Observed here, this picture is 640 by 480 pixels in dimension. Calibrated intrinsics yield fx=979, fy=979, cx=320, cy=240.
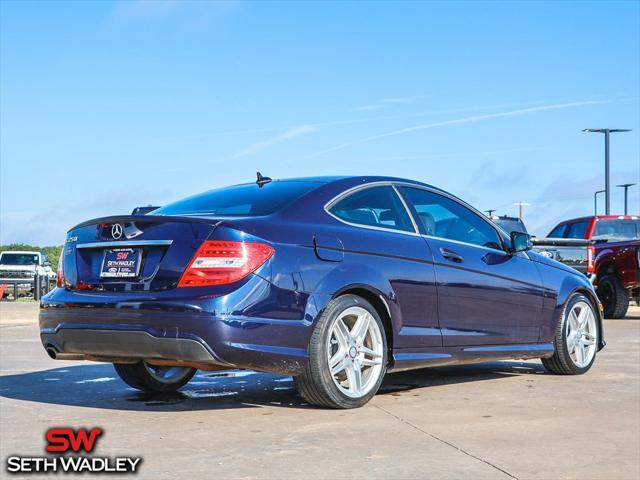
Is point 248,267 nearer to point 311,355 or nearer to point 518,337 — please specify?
point 311,355

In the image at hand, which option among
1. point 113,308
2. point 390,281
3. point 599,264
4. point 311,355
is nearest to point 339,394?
point 311,355

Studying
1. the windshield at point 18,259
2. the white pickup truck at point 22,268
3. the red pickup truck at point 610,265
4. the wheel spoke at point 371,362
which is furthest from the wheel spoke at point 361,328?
the windshield at point 18,259

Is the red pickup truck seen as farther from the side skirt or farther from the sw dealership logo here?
the sw dealership logo

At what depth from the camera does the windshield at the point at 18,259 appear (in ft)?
115

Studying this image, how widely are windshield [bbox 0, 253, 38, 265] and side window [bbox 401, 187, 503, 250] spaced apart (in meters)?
29.7

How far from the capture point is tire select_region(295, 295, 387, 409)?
5.98m

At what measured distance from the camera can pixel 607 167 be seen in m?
36.4

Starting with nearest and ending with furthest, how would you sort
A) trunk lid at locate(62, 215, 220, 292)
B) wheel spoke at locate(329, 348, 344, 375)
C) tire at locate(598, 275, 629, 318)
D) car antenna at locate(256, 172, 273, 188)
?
trunk lid at locate(62, 215, 220, 292)
wheel spoke at locate(329, 348, 344, 375)
car antenna at locate(256, 172, 273, 188)
tire at locate(598, 275, 629, 318)

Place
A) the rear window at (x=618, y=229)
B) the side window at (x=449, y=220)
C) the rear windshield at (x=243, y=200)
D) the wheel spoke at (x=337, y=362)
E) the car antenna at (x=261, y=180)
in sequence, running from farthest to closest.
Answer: the rear window at (x=618, y=229)
the side window at (x=449, y=220)
the car antenna at (x=261, y=180)
the rear windshield at (x=243, y=200)
the wheel spoke at (x=337, y=362)

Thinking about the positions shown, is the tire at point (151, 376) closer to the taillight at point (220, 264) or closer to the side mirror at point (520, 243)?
the taillight at point (220, 264)

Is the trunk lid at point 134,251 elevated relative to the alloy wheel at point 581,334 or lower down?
elevated

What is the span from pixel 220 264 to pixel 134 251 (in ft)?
1.91

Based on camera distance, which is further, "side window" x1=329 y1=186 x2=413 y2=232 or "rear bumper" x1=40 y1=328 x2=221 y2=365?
"side window" x1=329 y1=186 x2=413 y2=232

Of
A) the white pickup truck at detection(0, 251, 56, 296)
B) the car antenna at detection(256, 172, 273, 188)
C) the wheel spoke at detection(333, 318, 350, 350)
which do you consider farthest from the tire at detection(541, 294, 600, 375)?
the white pickup truck at detection(0, 251, 56, 296)
